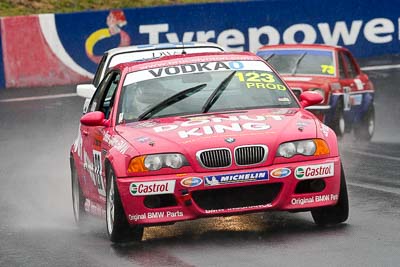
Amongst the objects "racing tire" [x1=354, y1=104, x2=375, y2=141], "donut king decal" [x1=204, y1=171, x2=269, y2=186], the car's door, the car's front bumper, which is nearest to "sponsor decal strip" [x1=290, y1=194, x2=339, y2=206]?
the car's front bumper

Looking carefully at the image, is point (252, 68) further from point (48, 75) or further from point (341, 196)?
point (48, 75)

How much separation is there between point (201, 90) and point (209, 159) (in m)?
1.35

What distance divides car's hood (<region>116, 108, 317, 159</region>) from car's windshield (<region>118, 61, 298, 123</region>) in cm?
21

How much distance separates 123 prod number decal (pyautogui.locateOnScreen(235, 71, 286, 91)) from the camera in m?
10.5

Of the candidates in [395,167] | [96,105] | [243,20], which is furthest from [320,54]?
[96,105]

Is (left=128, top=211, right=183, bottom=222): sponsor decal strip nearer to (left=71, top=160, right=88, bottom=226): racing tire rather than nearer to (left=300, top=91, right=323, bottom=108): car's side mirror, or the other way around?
(left=300, top=91, right=323, bottom=108): car's side mirror

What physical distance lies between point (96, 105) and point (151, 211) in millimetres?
2507

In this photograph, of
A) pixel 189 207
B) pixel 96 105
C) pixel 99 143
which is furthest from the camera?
pixel 96 105

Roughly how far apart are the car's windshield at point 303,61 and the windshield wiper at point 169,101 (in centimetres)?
975

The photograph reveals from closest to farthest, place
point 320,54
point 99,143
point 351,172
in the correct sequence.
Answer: point 99,143, point 351,172, point 320,54

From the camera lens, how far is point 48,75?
2672 centimetres

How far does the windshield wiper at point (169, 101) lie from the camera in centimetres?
1020

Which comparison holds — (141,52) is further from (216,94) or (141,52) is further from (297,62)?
(216,94)

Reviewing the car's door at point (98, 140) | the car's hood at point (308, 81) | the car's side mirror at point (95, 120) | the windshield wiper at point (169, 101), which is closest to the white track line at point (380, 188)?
the windshield wiper at point (169, 101)
